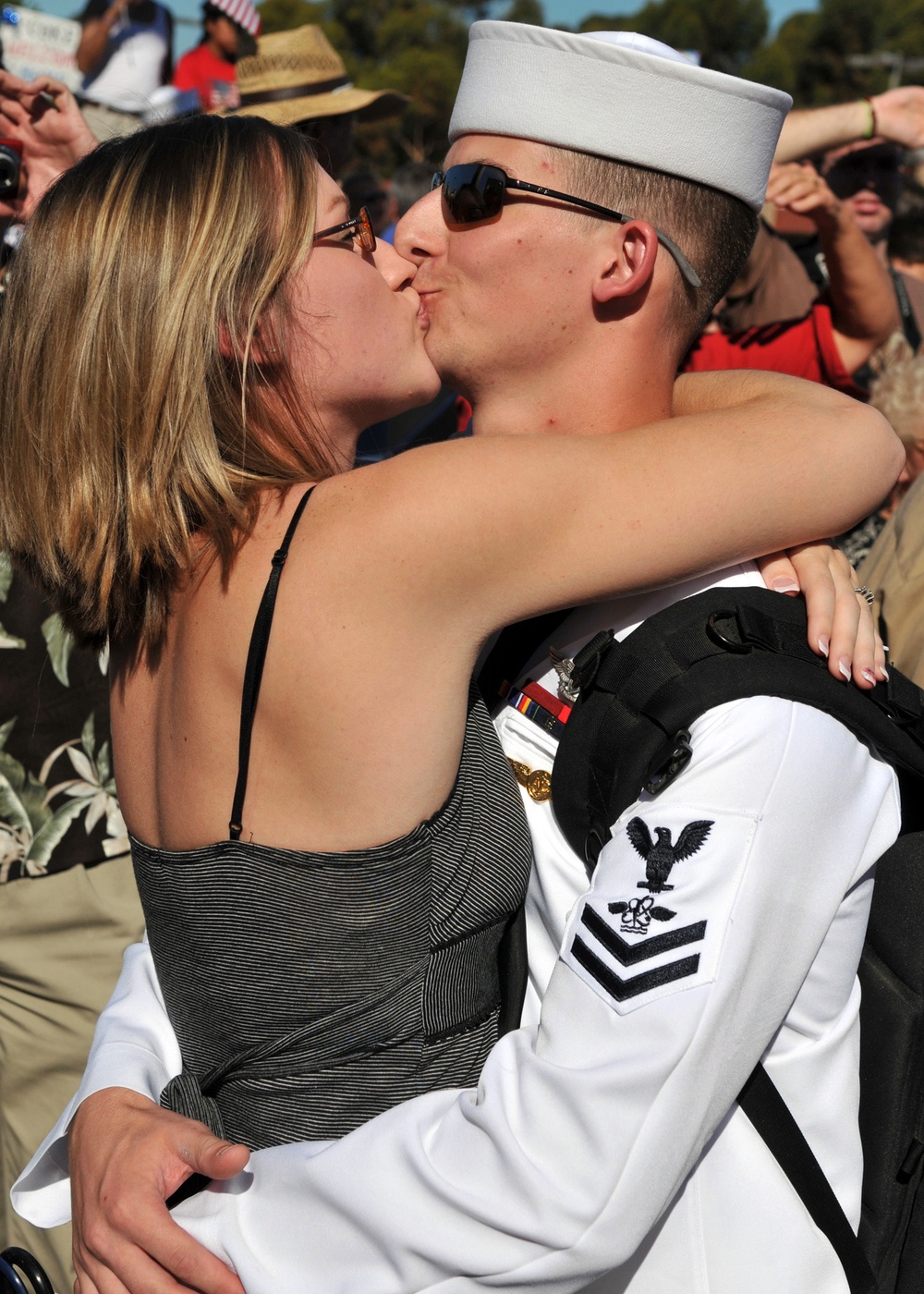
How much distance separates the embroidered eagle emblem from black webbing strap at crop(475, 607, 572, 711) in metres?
0.48

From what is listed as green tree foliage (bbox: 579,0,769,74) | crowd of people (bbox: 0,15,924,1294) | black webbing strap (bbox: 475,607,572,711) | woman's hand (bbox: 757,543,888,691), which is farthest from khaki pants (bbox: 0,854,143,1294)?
green tree foliage (bbox: 579,0,769,74)

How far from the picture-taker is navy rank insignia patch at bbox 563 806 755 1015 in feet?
4.58

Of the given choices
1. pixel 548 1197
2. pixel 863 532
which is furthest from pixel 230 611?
pixel 863 532

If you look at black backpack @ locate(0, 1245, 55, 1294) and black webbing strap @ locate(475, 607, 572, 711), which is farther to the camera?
black backpack @ locate(0, 1245, 55, 1294)

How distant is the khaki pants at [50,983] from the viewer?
3.08 metres

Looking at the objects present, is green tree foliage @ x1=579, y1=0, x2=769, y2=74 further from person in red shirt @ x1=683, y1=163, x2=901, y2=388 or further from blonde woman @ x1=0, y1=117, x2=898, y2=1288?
blonde woman @ x1=0, y1=117, x2=898, y2=1288

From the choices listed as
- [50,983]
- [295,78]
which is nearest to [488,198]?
[50,983]

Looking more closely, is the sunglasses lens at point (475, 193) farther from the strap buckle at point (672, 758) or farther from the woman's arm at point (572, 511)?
→ the strap buckle at point (672, 758)

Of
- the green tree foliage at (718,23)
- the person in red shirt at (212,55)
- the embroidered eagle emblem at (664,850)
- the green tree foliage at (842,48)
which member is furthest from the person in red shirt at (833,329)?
the green tree foliage at (718,23)

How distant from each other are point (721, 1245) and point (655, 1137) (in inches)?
13.2

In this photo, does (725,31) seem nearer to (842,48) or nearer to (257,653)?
(842,48)

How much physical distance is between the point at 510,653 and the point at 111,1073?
94 cm

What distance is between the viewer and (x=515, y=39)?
80.0 inches

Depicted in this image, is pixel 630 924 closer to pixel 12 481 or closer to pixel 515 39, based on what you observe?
pixel 12 481
